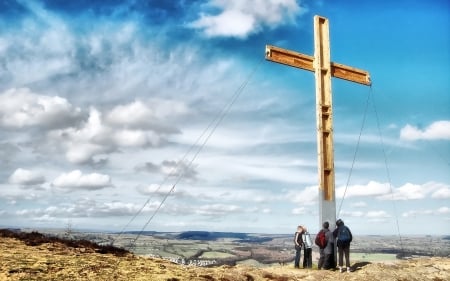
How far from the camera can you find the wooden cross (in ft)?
58.1

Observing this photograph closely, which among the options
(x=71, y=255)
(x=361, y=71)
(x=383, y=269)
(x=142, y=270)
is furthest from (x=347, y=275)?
(x=361, y=71)

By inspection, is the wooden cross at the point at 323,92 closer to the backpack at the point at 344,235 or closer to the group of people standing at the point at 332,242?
the group of people standing at the point at 332,242

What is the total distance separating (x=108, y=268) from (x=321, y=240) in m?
9.50

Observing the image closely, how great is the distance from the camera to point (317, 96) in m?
18.5

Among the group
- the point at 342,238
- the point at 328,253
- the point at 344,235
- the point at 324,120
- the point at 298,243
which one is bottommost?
the point at 328,253

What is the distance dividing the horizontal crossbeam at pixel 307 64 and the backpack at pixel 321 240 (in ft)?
24.5

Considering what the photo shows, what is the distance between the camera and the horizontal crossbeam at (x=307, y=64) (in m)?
18.2

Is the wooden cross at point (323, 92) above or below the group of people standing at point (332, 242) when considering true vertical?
above

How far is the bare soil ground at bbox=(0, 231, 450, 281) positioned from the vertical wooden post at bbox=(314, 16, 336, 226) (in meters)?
2.86

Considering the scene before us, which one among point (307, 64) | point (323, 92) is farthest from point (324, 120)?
point (307, 64)

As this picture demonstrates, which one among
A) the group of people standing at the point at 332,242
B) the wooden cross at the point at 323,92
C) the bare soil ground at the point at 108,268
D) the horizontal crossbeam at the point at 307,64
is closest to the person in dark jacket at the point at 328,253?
the group of people standing at the point at 332,242

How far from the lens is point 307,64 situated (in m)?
19.0

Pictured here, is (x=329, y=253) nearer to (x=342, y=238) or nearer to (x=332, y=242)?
(x=332, y=242)

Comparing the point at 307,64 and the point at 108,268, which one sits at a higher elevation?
the point at 307,64
